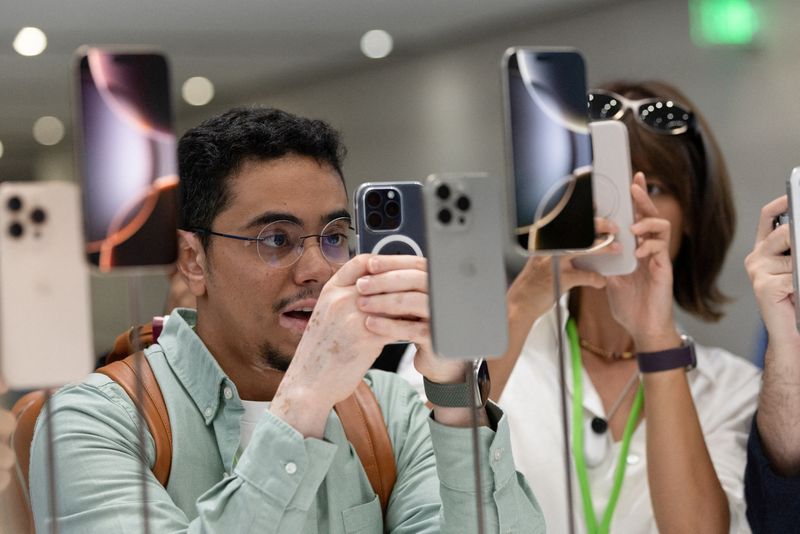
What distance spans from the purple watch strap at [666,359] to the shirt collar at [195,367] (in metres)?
0.54

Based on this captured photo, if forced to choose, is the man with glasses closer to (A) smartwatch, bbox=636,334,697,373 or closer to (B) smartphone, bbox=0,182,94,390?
(B) smartphone, bbox=0,182,94,390

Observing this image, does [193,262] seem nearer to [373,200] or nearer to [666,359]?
[373,200]

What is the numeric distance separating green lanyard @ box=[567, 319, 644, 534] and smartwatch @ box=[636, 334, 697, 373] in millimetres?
132

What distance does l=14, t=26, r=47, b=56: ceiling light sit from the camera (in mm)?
2883

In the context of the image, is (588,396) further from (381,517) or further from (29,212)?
(29,212)

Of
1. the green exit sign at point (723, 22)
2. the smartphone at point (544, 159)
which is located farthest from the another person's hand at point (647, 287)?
the green exit sign at point (723, 22)

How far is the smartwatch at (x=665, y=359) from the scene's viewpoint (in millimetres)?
1383

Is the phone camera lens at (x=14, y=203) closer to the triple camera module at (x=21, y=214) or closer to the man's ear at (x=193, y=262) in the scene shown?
the triple camera module at (x=21, y=214)

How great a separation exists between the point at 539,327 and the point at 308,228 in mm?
599

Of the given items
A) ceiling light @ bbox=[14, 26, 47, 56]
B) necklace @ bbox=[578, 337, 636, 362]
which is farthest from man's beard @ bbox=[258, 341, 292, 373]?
ceiling light @ bbox=[14, 26, 47, 56]

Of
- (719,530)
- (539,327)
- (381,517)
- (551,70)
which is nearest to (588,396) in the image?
(539,327)

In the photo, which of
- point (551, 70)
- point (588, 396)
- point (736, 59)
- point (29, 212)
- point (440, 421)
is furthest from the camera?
point (736, 59)

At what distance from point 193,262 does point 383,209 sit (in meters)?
0.31

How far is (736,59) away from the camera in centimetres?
289
